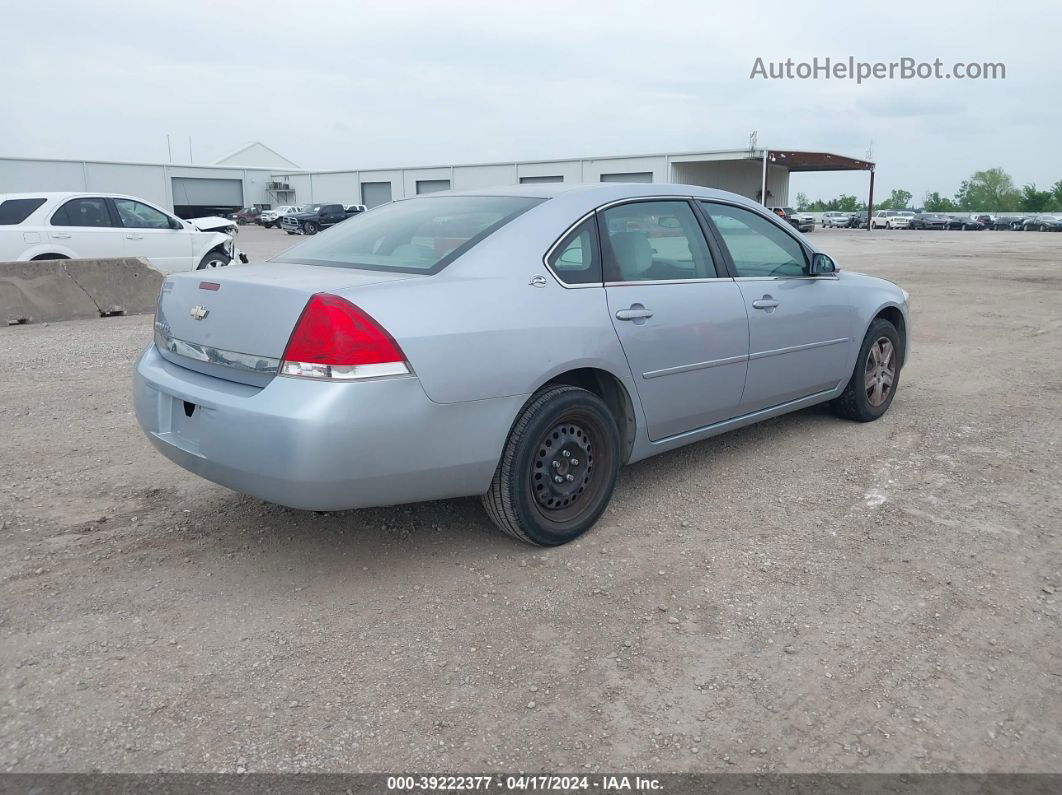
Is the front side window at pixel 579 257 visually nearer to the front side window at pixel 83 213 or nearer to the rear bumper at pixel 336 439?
the rear bumper at pixel 336 439

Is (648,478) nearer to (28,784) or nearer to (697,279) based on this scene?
(697,279)

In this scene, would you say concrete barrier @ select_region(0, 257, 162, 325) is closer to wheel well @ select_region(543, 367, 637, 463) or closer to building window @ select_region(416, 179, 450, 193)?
wheel well @ select_region(543, 367, 637, 463)

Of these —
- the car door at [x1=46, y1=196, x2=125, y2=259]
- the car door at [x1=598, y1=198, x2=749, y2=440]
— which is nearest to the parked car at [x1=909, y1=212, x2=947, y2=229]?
the car door at [x1=46, y1=196, x2=125, y2=259]

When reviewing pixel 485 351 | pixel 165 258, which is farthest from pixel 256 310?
pixel 165 258

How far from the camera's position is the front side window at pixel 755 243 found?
185 inches

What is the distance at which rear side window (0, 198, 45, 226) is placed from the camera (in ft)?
37.8

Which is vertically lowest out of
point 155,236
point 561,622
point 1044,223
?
point 561,622

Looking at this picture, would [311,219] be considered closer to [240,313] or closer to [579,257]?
[579,257]

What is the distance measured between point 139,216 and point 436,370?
1148 centimetres

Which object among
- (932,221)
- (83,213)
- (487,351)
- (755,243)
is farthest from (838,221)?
(487,351)

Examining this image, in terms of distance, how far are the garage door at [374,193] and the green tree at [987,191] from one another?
79.3 m

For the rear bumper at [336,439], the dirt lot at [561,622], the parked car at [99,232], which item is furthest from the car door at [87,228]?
the rear bumper at [336,439]

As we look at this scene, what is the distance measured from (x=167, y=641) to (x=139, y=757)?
2.11 ft

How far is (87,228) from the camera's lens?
1221cm
